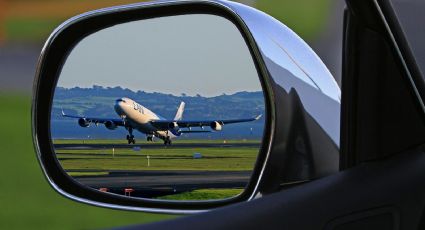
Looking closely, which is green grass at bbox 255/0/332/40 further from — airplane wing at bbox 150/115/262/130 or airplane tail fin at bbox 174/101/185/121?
airplane tail fin at bbox 174/101/185/121

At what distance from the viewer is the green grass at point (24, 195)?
10.8 m

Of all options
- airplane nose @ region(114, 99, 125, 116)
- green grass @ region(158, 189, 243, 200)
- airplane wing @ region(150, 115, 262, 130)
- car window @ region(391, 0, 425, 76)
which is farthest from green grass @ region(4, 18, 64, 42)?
car window @ region(391, 0, 425, 76)

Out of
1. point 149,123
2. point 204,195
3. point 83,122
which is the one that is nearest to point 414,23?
point 204,195

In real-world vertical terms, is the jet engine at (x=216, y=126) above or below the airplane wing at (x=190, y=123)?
below

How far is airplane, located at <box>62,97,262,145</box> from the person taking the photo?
213 cm

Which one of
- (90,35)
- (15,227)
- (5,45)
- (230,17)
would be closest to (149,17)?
(90,35)

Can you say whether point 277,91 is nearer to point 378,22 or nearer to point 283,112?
point 283,112

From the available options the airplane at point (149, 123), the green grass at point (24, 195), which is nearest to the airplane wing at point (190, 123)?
the airplane at point (149, 123)

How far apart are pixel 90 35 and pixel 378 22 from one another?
66 centimetres

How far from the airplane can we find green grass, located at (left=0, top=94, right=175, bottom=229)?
4252 millimetres

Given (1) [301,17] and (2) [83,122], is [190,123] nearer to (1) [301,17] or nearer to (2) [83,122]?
(2) [83,122]

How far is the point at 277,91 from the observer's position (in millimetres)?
1128

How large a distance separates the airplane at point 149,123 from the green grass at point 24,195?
4.25 metres

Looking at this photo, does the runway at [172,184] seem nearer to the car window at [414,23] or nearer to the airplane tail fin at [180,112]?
the airplane tail fin at [180,112]
